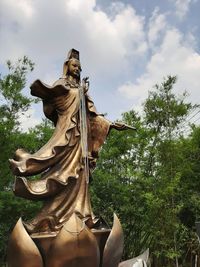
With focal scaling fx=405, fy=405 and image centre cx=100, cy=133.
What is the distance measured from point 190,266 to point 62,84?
1875cm

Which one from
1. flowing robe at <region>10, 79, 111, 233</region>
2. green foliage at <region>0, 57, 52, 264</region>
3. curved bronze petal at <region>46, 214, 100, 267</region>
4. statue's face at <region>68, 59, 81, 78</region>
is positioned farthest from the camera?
green foliage at <region>0, 57, 52, 264</region>

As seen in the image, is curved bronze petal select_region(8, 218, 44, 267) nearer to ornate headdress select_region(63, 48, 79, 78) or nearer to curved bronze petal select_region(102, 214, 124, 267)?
curved bronze petal select_region(102, 214, 124, 267)

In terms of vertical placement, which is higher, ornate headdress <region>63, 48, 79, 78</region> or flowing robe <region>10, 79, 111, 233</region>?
ornate headdress <region>63, 48, 79, 78</region>

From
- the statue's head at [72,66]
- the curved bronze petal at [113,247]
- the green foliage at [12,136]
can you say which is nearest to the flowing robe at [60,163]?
the statue's head at [72,66]

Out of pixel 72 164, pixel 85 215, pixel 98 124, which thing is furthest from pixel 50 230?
pixel 98 124

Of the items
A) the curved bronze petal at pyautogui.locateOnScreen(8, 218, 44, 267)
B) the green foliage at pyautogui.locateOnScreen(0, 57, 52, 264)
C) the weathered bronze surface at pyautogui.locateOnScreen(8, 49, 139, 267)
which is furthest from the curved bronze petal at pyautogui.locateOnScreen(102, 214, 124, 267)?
the green foliage at pyautogui.locateOnScreen(0, 57, 52, 264)

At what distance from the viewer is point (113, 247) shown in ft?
18.9

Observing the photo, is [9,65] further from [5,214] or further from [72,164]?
[72,164]

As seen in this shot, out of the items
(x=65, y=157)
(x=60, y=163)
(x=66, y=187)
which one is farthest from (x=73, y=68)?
(x=66, y=187)

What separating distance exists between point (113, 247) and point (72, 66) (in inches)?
125

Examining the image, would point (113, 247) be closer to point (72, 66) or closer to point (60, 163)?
point (60, 163)

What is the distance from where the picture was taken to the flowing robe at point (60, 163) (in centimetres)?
594

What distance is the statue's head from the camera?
7.10 m

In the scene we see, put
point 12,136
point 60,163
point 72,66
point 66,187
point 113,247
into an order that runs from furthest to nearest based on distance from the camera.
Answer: point 12,136
point 72,66
point 60,163
point 66,187
point 113,247
